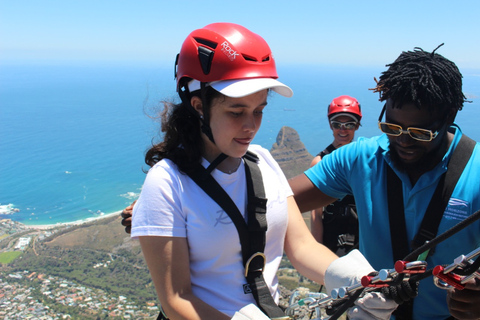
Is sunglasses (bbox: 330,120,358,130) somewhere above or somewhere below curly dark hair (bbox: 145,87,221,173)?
below

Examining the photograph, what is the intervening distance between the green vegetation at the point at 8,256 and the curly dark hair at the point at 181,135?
74281 millimetres

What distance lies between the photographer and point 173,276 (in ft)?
5.89

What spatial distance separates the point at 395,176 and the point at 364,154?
0.28 m

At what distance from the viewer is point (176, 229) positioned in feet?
5.86

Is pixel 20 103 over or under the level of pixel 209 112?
under

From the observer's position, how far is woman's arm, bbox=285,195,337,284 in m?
2.10

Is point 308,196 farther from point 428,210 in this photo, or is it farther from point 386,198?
point 428,210

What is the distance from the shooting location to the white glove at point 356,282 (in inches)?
60.3

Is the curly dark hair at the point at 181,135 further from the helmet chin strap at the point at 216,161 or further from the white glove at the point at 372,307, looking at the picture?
the white glove at the point at 372,307

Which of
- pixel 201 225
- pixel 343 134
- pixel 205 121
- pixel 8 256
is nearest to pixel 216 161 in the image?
pixel 205 121

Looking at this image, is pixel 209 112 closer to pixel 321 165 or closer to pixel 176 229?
pixel 176 229

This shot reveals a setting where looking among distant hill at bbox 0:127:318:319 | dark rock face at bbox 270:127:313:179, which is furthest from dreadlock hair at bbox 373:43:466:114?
dark rock face at bbox 270:127:313:179

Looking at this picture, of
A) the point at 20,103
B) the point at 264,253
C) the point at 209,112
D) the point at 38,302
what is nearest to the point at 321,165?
the point at 264,253

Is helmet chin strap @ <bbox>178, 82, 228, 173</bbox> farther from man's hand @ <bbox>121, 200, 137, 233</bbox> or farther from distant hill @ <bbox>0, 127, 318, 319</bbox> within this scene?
distant hill @ <bbox>0, 127, 318, 319</bbox>
